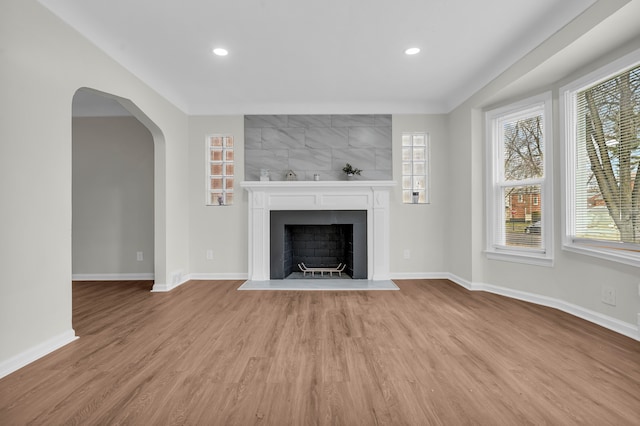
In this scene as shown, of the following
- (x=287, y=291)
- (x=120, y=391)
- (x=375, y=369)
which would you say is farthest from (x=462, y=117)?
(x=120, y=391)

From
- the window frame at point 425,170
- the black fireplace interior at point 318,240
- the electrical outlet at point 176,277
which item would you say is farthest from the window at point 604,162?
the electrical outlet at point 176,277

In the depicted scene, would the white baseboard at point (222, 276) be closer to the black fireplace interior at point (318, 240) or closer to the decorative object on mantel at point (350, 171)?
the black fireplace interior at point (318, 240)

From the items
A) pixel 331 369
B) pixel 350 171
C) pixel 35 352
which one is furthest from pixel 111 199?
pixel 331 369

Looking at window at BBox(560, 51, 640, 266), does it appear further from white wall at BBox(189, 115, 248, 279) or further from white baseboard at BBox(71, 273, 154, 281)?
white baseboard at BBox(71, 273, 154, 281)

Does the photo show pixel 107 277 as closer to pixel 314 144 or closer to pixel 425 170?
pixel 314 144

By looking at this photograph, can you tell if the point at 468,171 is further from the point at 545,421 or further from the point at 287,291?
the point at 545,421

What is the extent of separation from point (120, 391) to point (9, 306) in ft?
3.15

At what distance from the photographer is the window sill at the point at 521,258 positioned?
3.21 meters

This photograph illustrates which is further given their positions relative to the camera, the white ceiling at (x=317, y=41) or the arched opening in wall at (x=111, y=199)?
the arched opening in wall at (x=111, y=199)

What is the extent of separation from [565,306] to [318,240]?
10.1 feet

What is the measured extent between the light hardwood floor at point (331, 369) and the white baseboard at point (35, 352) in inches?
2.6

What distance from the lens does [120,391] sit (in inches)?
66.9

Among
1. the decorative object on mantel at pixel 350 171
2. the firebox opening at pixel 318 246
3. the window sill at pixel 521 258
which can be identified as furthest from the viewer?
the firebox opening at pixel 318 246

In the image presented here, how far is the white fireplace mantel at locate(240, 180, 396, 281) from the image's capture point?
4.43 metres
